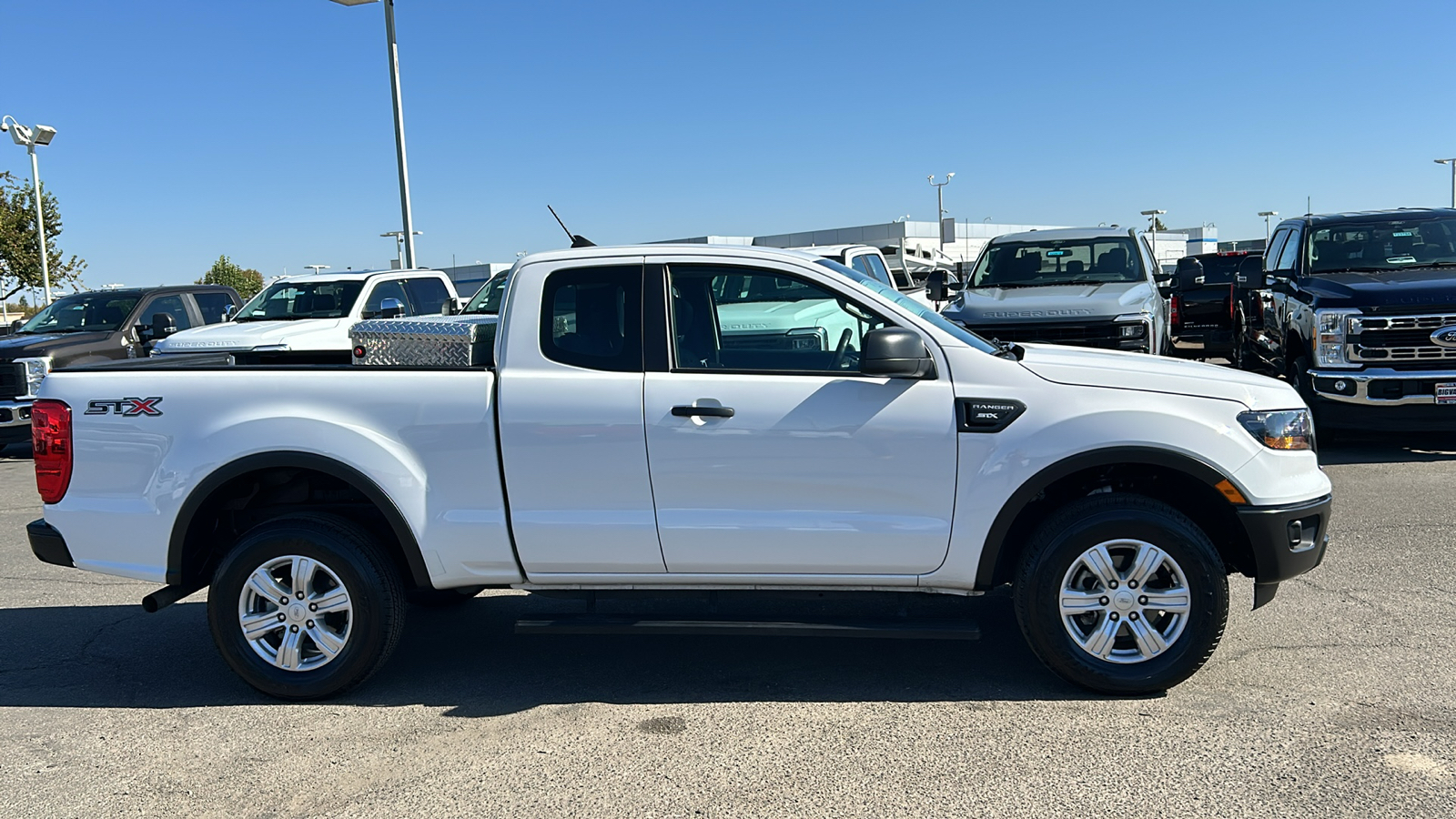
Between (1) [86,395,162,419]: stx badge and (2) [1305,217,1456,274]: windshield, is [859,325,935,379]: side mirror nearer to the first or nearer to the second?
(1) [86,395,162,419]: stx badge

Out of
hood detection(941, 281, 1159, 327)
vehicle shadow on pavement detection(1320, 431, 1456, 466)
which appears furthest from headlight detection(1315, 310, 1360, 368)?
hood detection(941, 281, 1159, 327)

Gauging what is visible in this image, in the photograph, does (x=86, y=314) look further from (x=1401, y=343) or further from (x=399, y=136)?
(x=1401, y=343)

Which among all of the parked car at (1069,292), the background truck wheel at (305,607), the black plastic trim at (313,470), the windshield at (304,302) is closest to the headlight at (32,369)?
the windshield at (304,302)

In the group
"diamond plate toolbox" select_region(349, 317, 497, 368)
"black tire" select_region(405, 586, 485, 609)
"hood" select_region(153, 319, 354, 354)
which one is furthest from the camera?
"hood" select_region(153, 319, 354, 354)

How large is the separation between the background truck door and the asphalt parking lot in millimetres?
670

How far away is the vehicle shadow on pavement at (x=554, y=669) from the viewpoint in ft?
15.1

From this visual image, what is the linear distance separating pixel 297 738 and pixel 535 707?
3.00ft

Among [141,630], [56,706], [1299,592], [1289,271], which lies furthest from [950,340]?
[1289,271]

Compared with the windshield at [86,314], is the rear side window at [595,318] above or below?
below

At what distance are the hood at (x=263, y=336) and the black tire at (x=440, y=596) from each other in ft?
24.0

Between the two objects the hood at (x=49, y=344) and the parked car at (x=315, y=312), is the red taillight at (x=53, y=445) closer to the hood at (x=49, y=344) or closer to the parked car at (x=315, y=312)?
the parked car at (x=315, y=312)

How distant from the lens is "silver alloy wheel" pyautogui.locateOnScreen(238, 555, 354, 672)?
4.59 m

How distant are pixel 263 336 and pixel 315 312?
4.60 feet

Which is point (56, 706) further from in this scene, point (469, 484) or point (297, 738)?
point (469, 484)
